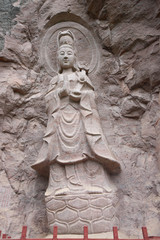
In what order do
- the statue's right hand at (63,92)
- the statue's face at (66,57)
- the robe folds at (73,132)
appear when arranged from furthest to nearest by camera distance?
the statue's face at (66,57) < the statue's right hand at (63,92) < the robe folds at (73,132)

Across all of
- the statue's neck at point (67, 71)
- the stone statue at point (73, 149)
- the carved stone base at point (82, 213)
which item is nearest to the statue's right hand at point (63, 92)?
the stone statue at point (73, 149)

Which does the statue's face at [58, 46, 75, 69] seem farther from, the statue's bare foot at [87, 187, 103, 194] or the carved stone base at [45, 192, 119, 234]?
the carved stone base at [45, 192, 119, 234]

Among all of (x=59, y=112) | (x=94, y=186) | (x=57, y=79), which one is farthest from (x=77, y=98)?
(x=94, y=186)

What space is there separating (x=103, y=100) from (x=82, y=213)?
2.41 metres

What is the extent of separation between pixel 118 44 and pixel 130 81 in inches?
35.2

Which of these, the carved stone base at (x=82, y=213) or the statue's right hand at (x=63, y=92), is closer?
the carved stone base at (x=82, y=213)

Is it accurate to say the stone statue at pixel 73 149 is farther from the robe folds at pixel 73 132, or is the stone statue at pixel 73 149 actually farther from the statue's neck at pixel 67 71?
the statue's neck at pixel 67 71

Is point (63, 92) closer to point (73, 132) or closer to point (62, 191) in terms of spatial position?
point (73, 132)

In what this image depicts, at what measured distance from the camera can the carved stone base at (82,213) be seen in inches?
141

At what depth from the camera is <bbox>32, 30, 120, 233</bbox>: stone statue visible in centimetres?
381

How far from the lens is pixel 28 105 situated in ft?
17.0

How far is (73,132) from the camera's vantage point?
13.7 ft

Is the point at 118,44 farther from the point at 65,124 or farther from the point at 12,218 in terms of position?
the point at 12,218

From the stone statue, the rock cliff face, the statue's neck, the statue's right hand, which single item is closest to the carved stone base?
the stone statue
